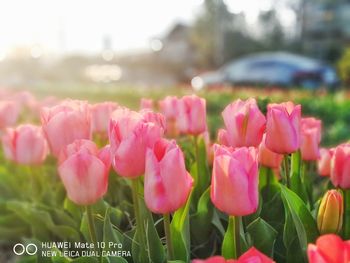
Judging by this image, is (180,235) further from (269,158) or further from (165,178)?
(269,158)

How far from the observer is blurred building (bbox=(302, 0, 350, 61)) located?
144ft

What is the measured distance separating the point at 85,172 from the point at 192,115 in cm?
62

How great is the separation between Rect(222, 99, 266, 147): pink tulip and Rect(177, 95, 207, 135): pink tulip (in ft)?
1.04

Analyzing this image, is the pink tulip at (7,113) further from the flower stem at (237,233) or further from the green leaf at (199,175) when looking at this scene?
the flower stem at (237,233)

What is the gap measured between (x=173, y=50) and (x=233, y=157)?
4951cm

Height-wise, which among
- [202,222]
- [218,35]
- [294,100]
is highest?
[202,222]

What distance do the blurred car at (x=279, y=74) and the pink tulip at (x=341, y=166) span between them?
49.2 feet

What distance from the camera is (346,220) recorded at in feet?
5.32

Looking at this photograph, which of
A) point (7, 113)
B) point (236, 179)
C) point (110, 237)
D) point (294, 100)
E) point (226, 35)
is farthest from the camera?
point (226, 35)

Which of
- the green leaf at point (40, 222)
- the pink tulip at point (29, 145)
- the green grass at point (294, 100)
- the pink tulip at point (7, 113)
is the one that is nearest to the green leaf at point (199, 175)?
the green grass at point (294, 100)

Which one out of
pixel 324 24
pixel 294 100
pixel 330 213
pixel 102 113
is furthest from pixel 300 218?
pixel 324 24

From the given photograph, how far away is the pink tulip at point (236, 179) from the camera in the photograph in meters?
1.21

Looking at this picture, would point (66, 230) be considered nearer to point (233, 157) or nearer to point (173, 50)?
point (233, 157)

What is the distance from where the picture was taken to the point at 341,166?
1.53m
